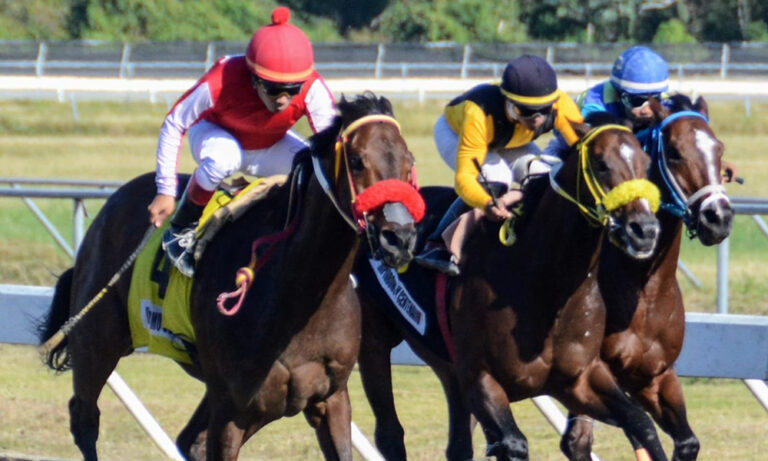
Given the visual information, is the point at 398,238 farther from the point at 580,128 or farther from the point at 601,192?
the point at 580,128

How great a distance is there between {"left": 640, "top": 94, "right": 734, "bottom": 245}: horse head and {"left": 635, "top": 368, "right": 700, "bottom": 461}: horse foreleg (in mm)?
698

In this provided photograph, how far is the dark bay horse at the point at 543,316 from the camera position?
5.22 meters

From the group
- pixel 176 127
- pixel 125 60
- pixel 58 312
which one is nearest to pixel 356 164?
pixel 176 127

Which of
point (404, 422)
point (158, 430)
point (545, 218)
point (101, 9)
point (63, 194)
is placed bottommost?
point (101, 9)

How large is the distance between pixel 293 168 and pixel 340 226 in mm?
368

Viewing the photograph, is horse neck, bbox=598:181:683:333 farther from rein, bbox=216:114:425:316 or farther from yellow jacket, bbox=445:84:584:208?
A: rein, bbox=216:114:425:316

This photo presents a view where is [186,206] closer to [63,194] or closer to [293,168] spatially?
[293,168]

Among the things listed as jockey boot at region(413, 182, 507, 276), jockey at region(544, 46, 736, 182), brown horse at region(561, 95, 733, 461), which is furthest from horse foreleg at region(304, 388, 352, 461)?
jockey at region(544, 46, 736, 182)

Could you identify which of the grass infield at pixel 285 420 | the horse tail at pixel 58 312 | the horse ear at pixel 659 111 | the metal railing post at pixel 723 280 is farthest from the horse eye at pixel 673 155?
the metal railing post at pixel 723 280

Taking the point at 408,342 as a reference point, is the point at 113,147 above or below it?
below

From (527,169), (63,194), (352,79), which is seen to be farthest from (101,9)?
(527,169)

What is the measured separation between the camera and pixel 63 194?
27.0 feet

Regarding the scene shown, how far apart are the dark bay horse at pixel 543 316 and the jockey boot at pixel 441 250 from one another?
→ 8cm

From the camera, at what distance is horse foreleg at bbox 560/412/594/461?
19.3ft
